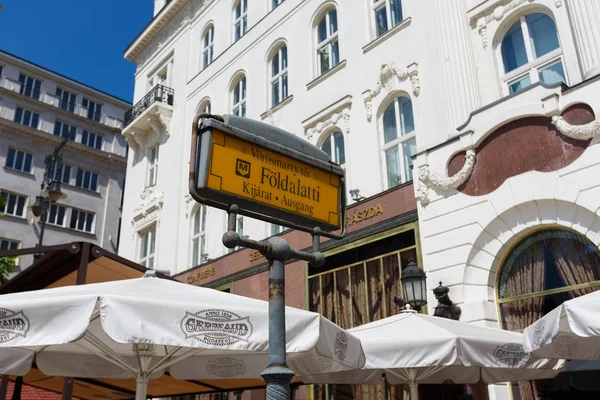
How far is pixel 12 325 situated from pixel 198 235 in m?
15.1

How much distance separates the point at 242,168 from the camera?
8.96 feet

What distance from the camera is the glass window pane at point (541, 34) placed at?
35.6 feet

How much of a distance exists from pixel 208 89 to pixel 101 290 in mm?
17254

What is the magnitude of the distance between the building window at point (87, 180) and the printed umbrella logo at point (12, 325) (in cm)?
3732

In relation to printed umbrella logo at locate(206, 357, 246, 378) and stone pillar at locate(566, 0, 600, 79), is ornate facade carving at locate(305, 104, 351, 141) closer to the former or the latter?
stone pillar at locate(566, 0, 600, 79)

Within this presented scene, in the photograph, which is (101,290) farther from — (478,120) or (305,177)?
(478,120)

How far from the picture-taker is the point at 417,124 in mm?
12609

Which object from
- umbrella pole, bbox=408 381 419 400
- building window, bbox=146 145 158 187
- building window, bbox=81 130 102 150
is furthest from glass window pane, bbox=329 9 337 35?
building window, bbox=81 130 102 150

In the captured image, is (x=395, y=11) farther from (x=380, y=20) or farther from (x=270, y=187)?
(x=270, y=187)

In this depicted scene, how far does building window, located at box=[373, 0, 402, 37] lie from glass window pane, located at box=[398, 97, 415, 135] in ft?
7.22

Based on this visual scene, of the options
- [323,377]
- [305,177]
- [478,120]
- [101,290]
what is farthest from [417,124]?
[305,177]

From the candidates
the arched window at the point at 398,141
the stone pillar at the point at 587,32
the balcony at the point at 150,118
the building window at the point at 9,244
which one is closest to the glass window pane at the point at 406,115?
the arched window at the point at 398,141

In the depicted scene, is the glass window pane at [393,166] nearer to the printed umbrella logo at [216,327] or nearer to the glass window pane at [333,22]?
the glass window pane at [333,22]

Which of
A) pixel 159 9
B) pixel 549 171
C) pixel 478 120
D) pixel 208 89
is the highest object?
pixel 159 9
